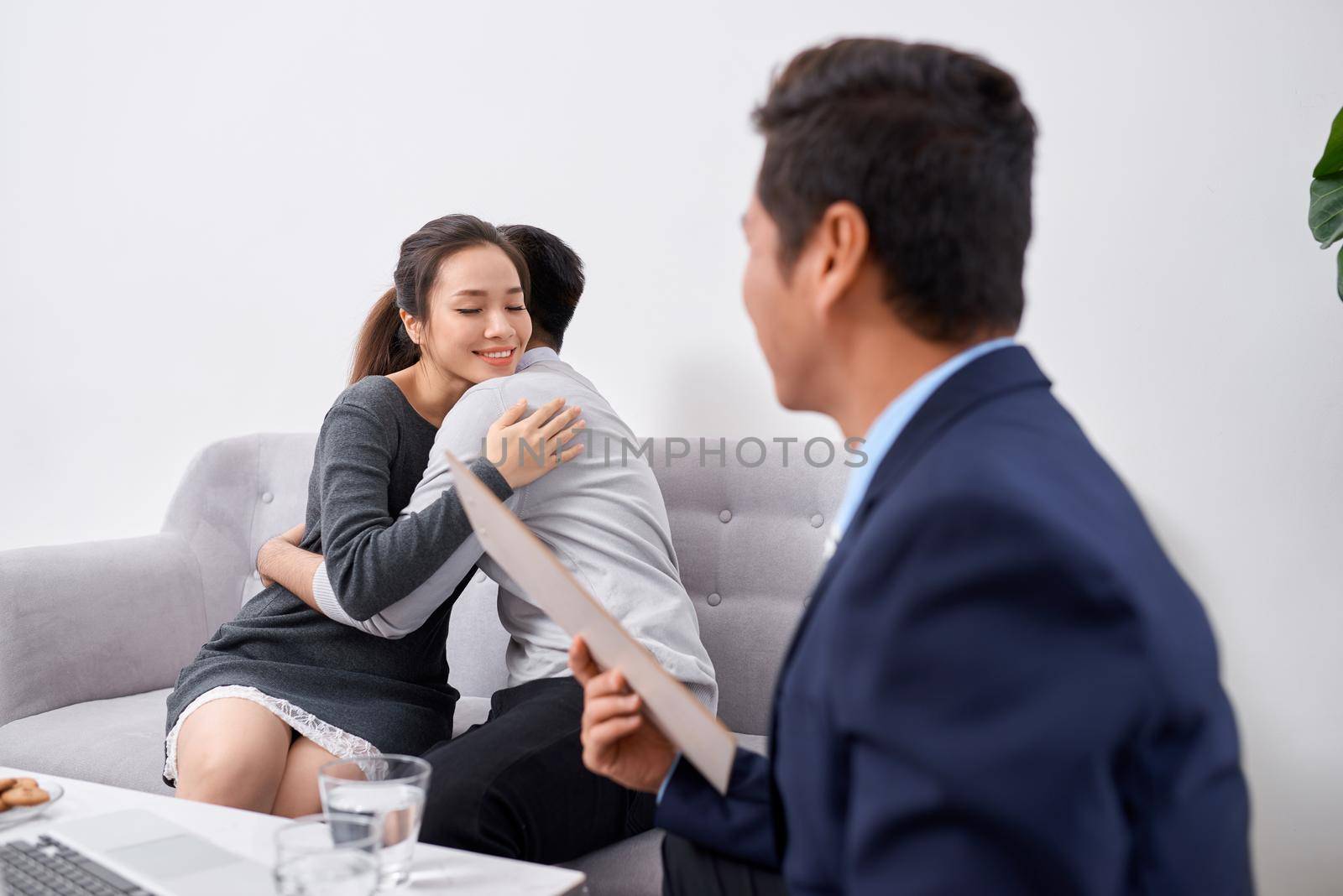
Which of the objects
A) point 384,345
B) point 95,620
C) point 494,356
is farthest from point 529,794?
point 95,620

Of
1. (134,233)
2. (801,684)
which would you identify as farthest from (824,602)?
(134,233)

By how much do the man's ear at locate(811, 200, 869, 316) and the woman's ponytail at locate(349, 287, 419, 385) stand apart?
1392 millimetres

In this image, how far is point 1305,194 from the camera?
1764 millimetres

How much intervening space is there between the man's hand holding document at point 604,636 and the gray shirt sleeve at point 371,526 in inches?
23.8

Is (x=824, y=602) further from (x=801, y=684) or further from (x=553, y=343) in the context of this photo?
(x=553, y=343)

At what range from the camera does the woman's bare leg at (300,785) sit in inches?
62.2

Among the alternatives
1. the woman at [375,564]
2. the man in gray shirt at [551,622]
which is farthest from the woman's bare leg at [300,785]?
the man in gray shirt at [551,622]

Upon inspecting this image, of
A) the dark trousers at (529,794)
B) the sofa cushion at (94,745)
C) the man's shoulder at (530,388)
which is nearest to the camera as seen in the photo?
the dark trousers at (529,794)

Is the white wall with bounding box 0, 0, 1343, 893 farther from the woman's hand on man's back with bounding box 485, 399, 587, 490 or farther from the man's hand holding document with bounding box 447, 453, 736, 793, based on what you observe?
the man's hand holding document with bounding box 447, 453, 736, 793

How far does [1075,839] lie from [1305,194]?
157cm

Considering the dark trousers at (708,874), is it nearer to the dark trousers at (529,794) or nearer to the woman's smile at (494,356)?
the dark trousers at (529,794)

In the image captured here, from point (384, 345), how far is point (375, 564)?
65 centimetres

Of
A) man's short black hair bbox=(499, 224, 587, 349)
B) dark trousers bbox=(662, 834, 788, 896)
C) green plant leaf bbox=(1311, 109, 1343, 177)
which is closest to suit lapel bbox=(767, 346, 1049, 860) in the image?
dark trousers bbox=(662, 834, 788, 896)

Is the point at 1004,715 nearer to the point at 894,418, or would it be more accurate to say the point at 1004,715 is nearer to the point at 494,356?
the point at 894,418
